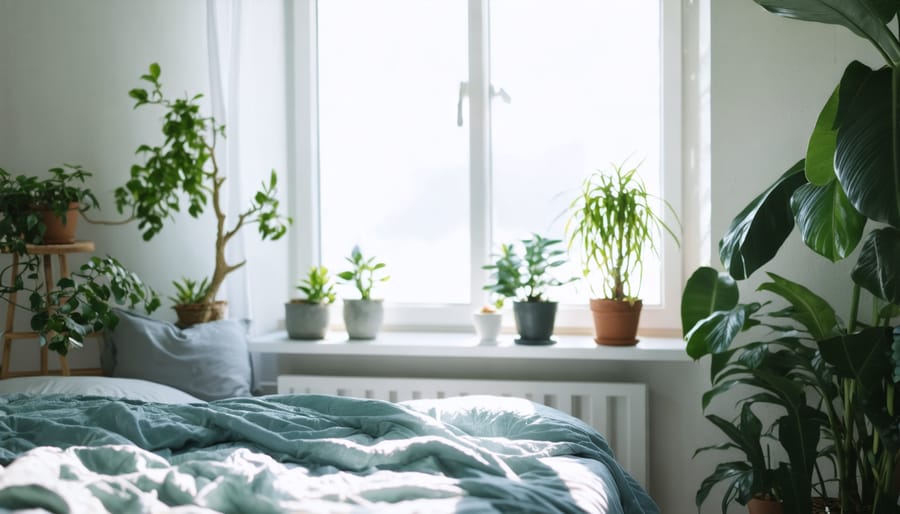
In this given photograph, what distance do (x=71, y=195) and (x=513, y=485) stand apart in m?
1.98

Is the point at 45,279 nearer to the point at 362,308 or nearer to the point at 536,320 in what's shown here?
the point at 362,308

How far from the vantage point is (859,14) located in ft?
6.95

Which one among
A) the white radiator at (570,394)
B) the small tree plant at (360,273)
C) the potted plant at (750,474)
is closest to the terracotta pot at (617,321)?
the white radiator at (570,394)

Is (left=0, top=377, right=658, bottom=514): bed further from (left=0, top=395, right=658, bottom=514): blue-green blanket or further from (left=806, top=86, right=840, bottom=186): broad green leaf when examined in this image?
(left=806, top=86, right=840, bottom=186): broad green leaf

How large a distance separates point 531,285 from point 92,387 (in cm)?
145

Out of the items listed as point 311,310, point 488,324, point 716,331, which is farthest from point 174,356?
point 716,331

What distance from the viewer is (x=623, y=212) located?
3.01 metres

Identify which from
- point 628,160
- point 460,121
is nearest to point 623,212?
point 628,160

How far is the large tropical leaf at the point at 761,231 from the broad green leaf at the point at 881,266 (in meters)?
0.20

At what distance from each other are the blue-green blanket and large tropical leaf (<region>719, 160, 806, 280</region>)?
23.5 inches

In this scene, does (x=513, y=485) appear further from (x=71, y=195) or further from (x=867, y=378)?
(x=71, y=195)

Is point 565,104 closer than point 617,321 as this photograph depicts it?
No

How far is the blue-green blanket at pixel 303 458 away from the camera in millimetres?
1688

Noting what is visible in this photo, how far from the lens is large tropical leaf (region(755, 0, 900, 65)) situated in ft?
6.88
